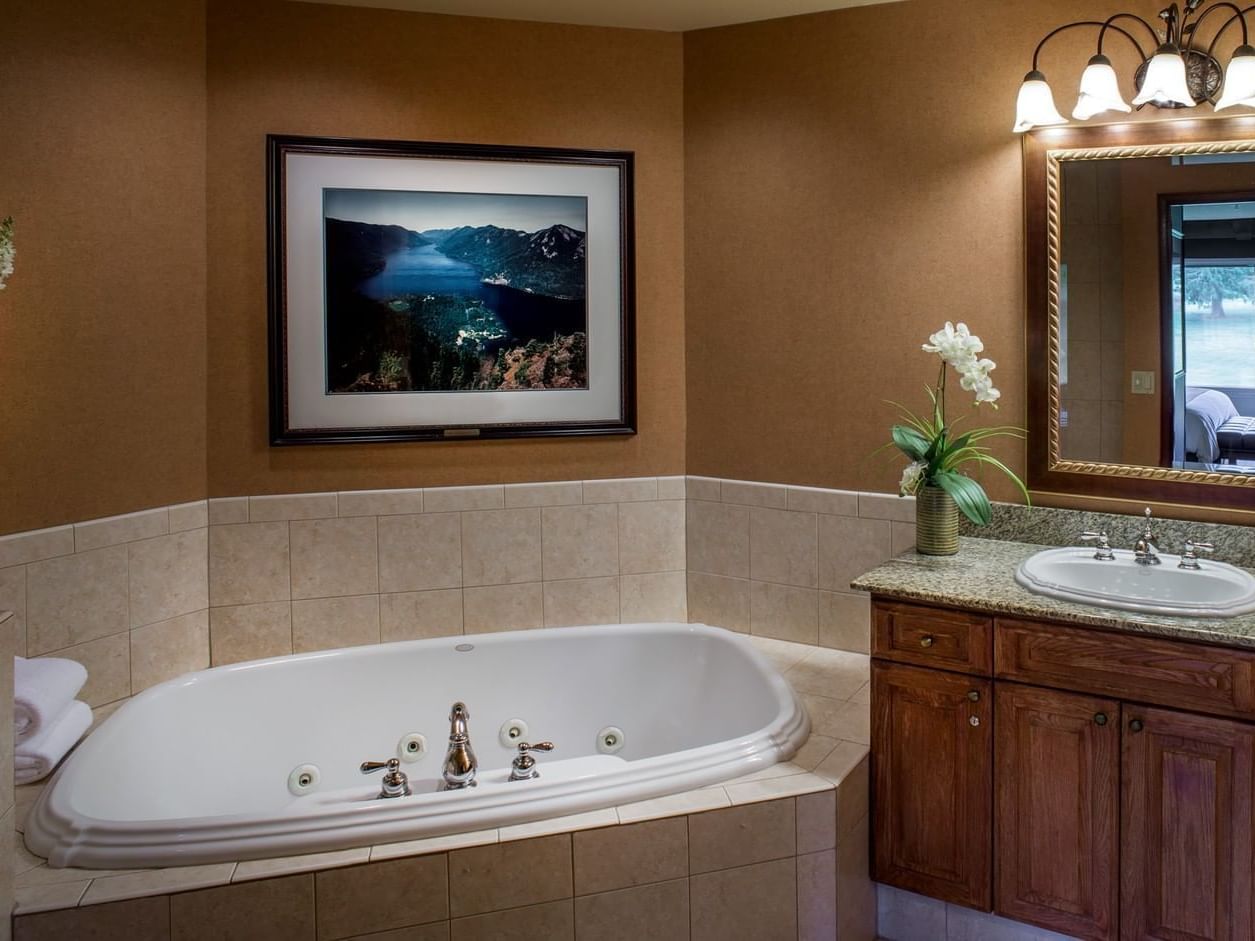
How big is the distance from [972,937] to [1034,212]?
6.15 ft

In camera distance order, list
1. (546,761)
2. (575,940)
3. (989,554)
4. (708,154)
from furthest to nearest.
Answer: (708,154)
(546,761)
(989,554)
(575,940)

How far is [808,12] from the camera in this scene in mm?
2982

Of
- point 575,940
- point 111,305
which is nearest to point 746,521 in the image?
point 575,940

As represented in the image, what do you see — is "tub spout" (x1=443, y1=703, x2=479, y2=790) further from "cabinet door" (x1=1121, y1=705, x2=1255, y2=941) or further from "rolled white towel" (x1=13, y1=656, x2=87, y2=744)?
"cabinet door" (x1=1121, y1=705, x2=1255, y2=941)

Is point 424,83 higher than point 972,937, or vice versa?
point 424,83

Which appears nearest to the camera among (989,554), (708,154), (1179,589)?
(1179,589)

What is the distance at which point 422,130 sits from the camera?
3016 mm

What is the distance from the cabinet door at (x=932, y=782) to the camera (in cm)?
221

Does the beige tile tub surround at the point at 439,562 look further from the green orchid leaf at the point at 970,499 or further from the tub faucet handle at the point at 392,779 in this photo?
the green orchid leaf at the point at 970,499

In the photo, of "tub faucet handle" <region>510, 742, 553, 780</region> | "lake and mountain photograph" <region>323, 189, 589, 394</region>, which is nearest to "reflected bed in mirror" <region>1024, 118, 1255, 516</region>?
"lake and mountain photograph" <region>323, 189, 589, 394</region>

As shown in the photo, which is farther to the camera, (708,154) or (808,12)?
(708,154)

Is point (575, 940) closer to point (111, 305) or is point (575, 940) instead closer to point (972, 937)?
point (972, 937)

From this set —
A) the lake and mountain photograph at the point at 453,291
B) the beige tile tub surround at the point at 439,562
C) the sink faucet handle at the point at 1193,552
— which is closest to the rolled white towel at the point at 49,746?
the beige tile tub surround at the point at 439,562

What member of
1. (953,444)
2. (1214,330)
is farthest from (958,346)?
(1214,330)
